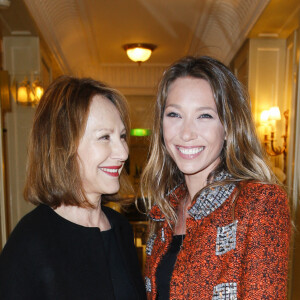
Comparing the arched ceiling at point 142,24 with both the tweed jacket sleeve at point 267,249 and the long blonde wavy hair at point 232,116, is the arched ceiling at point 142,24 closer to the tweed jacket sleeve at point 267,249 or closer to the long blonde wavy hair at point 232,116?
the long blonde wavy hair at point 232,116

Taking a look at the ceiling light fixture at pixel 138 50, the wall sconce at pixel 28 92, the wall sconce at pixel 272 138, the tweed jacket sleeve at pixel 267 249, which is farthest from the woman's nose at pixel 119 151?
the ceiling light fixture at pixel 138 50

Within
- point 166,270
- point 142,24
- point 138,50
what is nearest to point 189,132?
point 166,270

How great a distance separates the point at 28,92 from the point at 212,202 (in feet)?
9.02

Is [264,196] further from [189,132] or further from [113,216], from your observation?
[113,216]

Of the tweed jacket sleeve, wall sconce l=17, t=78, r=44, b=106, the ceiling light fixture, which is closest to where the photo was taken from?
the tweed jacket sleeve

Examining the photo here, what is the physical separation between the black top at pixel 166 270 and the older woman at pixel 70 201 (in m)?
0.12

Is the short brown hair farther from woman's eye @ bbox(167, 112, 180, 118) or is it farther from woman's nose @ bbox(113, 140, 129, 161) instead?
woman's eye @ bbox(167, 112, 180, 118)

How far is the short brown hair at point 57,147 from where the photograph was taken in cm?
115

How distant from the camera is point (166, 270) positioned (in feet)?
4.07

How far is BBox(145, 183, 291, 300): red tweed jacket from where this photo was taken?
0.93 m

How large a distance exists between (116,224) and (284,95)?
2.94 m

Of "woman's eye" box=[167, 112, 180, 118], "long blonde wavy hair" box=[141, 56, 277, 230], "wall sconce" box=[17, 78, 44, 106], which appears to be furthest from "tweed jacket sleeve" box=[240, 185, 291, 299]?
"wall sconce" box=[17, 78, 44, 106]

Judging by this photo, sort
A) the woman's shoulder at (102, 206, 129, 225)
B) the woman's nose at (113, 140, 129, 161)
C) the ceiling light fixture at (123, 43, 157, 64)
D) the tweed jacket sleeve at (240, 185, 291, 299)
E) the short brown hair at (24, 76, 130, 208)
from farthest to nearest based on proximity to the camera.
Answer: the ceiling light fixture at (123, 43, 157, 64) < the woman's shoulder at (102, 206, 129, 225) < the woman's nose at (113, 140, 129, 161) < the short brown hair at (24, 76, 130, 208) < the tweed jacket sleeve at (240, 185, 291, 299)

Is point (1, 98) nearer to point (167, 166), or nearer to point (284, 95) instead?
point (167, 166)
